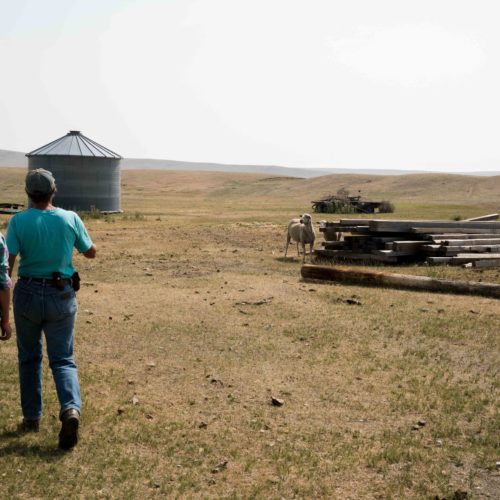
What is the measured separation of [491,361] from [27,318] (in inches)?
217

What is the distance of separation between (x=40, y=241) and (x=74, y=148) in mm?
35175

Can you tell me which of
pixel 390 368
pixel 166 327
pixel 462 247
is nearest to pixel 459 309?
pixel 390 368

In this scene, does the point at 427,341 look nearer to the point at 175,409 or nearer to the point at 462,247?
the point at 175,409

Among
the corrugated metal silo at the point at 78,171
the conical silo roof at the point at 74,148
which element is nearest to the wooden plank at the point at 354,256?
the corrugated metal silo at the point at 78,171

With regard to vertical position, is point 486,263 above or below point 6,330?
below

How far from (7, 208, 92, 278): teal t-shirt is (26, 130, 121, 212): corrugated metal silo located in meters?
33.6

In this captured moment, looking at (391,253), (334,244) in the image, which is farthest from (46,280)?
(334,244)

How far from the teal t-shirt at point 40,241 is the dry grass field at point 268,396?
1.41 meters

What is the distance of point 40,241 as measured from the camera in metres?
5.31

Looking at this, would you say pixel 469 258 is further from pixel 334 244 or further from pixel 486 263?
pixel 334 244

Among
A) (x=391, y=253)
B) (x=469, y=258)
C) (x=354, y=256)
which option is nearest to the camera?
(x=469, y=258)

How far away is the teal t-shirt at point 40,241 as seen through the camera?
17.4ft

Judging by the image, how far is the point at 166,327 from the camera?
9.75 m

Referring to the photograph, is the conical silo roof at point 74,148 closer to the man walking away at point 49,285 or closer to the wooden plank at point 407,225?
the wooden plank at point 407,225
